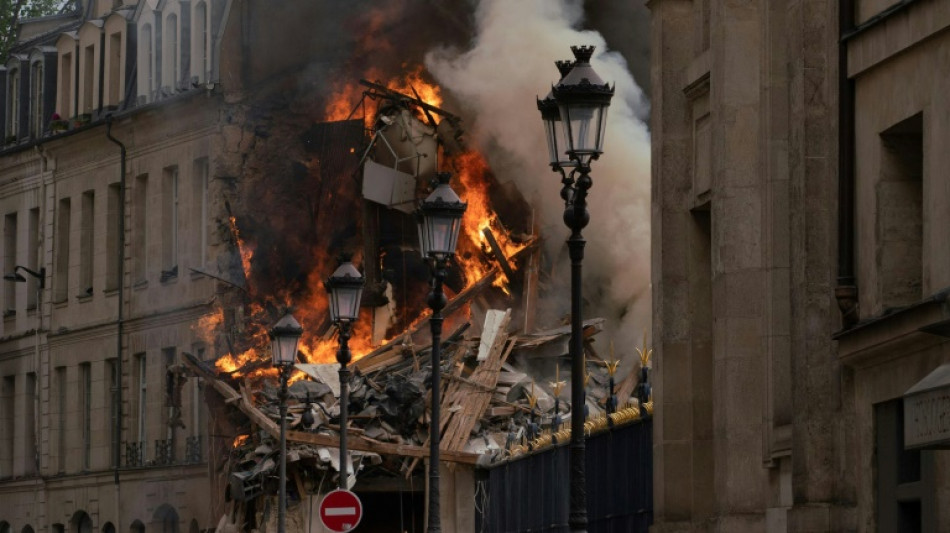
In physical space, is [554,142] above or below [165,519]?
above

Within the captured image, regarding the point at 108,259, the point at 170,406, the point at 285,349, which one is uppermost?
the point at 108,259

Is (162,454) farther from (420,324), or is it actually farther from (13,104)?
(13,104)

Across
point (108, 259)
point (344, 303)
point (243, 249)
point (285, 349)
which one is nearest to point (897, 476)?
point (344, 303)

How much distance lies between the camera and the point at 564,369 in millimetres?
49500

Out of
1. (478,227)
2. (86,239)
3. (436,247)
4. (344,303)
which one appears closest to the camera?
(436,247)

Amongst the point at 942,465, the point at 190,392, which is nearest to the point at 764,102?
the point at 942,465

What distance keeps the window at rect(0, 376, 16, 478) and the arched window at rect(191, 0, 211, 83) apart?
14.4 metres

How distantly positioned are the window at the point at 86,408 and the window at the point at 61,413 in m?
1.07

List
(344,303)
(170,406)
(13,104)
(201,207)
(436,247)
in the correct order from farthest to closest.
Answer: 1. (13,104)
2. (201,207)
3. (170,406)
4. (344,303)
5. (436,247)

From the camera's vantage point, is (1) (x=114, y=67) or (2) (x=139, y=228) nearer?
(2) (x=139, y=228)

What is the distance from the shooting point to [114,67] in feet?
219

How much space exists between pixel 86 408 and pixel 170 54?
32.4 feet

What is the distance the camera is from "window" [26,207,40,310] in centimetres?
7050

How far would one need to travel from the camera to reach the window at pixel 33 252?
2776 inches
